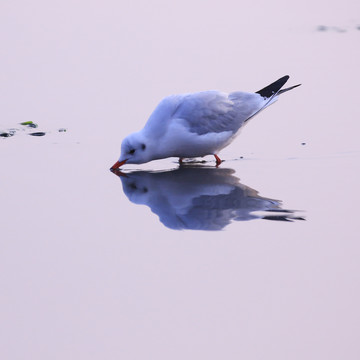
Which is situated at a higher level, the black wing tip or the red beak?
the black wing tip

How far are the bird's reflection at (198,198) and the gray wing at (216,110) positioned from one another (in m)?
0.45

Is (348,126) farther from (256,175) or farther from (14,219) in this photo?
(14,219)

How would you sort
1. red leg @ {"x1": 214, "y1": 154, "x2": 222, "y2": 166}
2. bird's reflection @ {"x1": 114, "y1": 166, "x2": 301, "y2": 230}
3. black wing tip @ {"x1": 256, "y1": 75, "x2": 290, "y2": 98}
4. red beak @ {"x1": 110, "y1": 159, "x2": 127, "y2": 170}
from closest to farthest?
bird's reflection @ {"x1": 114, "y1": 166, "x2": 301, "y2": 230} < red beak @ {"x1": 110, "y1": 159, "x2": 127, "y2": 170} < red leg @ {"x1": 214, "y1": 154, "x2": 222, "y2": 166} < black wing tip @ {"x1": 256, "y1": 75, "x2": 290, "y2": 98}

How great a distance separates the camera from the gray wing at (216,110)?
690 cm

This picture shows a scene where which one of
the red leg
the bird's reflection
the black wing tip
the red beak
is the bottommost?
the bird's reflection

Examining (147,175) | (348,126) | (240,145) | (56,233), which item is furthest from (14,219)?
(348,126)

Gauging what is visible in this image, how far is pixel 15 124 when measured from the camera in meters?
8.18

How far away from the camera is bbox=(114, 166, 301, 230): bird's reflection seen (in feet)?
16.8

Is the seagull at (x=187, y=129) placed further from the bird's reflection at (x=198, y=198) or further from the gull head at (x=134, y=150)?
the bird's reflection at (x=198, y=198)

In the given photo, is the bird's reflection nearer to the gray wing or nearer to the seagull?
the seagull

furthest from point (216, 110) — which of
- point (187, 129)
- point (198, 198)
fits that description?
point (198, 198)

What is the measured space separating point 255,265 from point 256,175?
215cm

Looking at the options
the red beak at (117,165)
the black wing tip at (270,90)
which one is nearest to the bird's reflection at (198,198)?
the red beak at (117,165)

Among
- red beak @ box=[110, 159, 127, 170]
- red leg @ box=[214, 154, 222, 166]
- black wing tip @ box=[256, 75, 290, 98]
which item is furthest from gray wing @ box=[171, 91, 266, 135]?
red beak @ box=[110, 159, 127, 170]
